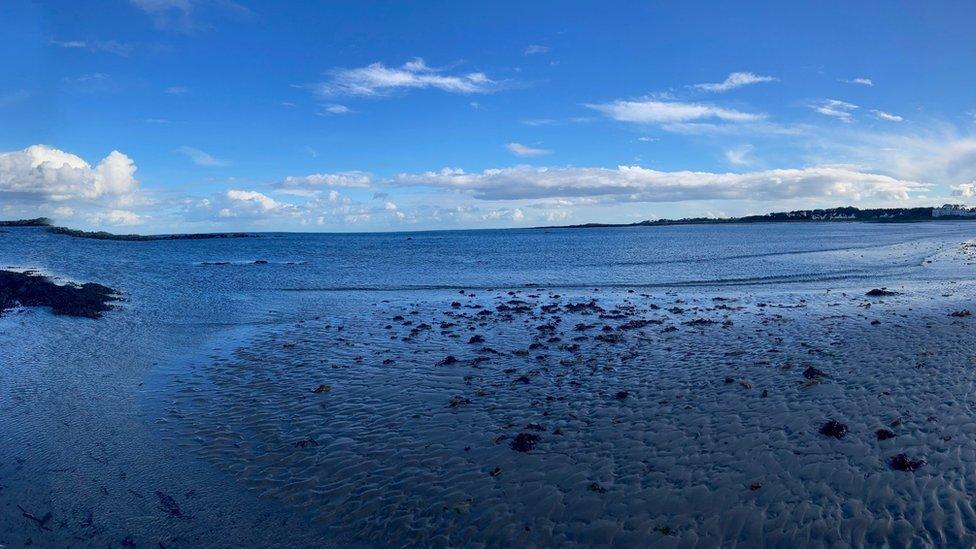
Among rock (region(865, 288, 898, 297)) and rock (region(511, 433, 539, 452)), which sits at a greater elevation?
rock (region(865, 288, 898, 297))

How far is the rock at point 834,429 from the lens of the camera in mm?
12266

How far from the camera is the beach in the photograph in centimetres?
948

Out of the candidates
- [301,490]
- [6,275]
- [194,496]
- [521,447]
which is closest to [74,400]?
[194,496]

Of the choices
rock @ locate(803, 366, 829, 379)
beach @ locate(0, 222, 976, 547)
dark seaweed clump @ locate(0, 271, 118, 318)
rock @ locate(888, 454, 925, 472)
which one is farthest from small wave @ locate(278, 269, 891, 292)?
rock @ locate(888, 454, 925, 472)

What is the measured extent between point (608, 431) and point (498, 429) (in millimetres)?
2613

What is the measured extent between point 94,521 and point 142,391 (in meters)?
8.06

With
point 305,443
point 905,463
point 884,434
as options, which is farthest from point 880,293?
point 305,443

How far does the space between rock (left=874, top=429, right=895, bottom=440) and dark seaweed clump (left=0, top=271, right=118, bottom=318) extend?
1320 inches

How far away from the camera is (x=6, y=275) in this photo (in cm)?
3878

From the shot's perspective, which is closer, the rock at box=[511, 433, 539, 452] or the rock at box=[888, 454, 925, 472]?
the rock at box=[888, 454, 925, 472]

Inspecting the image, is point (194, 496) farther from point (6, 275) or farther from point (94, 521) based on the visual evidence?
point (6, 275)

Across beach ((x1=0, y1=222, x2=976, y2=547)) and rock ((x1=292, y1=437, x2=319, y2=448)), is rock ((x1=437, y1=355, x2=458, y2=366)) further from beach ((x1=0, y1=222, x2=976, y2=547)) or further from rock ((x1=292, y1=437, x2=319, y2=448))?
rock ((x1=292, y1=437, x2=319, y2=448))

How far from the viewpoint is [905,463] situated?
35.3ft

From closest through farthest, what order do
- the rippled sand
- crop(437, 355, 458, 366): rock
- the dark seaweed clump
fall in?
the rippled sand < crop(437, 355, 458, 366): rock < the dark seaweed clump
